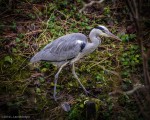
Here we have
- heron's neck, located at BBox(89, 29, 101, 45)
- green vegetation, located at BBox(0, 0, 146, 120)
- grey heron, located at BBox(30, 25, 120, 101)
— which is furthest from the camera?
heron's neck, located at BBox(89, 29, 101, 45)

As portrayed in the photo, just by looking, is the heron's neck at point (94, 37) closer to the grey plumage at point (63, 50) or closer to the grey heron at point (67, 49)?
the grey heron at point (67, 49)

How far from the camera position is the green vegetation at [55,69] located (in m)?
4.16

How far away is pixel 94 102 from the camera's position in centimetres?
384

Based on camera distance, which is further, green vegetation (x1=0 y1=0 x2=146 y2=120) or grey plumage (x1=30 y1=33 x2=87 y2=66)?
grey plumage (x1=30 y1=33 x2=87 y2=66)

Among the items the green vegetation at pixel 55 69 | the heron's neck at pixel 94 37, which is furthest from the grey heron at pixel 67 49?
the green vegetation at pixel 55 69

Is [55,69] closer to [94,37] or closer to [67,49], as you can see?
[67,49]

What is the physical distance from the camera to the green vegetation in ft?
13.6

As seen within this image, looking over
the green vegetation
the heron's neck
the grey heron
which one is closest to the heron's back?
the grey heron


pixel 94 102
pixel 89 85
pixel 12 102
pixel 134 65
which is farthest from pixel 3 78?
pixel 134 65

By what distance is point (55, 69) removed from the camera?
16.5ft

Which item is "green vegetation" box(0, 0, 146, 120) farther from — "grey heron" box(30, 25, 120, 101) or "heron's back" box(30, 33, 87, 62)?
"heron's back" box(30, 33, 87, 62)

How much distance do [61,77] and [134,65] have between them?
3.81 ft

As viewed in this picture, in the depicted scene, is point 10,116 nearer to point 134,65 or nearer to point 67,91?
point 67,91

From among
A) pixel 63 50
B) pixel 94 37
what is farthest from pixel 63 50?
pixel 94 37
